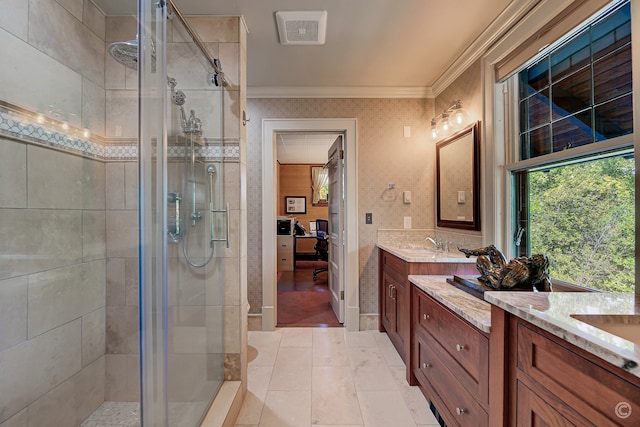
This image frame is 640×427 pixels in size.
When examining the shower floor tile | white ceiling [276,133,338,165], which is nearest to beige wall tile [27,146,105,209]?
the shower floor tile

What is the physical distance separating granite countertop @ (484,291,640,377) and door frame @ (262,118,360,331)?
1.84 meters

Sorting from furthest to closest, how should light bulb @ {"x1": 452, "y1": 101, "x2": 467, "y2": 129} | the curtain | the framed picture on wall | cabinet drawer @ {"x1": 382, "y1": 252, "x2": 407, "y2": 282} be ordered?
the framed picture on wall < the curtain < light bulb @ {"x1": 452, "y1": 101, "x2": 467, "y2": 129} < cabinet drawer @ {"x1": 382, "y1": 252, "x2": 407, "y2": 282}

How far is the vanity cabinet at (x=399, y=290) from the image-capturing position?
1980 mm

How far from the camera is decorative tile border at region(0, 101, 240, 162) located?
4.05 feet

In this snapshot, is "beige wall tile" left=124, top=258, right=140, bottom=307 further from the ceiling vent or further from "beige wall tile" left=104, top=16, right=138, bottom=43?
the ceiling vent

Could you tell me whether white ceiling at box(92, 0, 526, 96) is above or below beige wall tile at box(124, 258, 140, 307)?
above

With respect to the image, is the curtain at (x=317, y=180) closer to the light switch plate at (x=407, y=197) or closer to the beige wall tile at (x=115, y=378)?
the light switch plate at (x=407, y=197)

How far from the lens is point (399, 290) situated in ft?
7.46

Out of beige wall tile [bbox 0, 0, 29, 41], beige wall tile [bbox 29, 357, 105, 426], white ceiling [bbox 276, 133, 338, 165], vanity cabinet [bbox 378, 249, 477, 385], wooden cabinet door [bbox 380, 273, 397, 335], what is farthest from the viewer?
white ceiling [bbox 276, 133, 338, 165]

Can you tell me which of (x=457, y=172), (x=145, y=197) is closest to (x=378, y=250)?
(x=457, y=172)

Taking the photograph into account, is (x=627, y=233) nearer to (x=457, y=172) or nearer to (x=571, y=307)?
(x=571, y=307)

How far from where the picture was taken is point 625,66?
122 centimetres

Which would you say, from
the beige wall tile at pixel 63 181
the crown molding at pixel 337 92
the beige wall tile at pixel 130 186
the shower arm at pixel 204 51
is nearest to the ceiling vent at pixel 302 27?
the shower arm at pixel 204 51

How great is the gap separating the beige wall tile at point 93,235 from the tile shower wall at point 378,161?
131 centimetres
